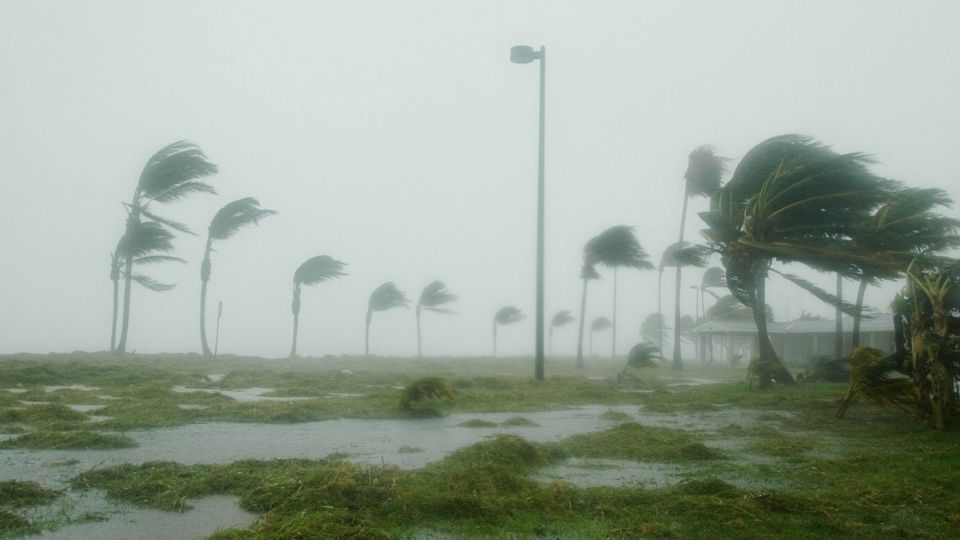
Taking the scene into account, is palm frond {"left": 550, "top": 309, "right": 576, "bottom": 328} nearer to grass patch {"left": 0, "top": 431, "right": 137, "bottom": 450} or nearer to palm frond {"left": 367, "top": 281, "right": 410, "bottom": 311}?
palm frond {"left": 367, "top": 281, "right": 410, "bottom": 311}

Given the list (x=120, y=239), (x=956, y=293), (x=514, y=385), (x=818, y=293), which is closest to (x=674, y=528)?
(x=956, y=293)

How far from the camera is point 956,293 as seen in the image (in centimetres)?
918

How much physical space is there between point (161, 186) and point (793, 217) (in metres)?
21.9

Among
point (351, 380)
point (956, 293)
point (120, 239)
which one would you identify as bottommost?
point (351, 380)

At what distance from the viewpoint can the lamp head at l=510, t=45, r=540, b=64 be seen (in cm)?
1684

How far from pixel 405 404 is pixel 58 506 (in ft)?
21.2

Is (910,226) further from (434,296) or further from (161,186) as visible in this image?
(434,296)

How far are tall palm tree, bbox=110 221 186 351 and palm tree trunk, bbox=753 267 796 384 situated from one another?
67.9ft

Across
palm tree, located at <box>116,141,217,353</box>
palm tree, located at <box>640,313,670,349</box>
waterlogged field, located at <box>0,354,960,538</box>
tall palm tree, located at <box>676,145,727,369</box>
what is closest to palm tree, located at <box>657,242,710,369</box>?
tall palm tree, located at <box>676,145,727,369</box>

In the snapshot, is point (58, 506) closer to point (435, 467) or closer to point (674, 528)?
point (435, 467)

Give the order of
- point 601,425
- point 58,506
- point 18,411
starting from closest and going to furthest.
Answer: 1. point 58,506
2. point 18,411
3. point 601,425

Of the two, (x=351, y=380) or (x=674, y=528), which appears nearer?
(x=674, y=528)

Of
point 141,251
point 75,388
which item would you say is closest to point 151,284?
point 141,251

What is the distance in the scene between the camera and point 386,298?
5538 cm
